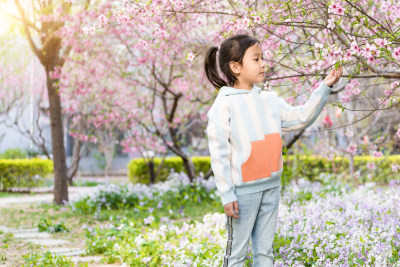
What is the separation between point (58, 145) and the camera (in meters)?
10.1

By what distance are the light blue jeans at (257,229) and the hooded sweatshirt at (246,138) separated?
76 mm

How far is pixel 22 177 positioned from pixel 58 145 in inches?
252

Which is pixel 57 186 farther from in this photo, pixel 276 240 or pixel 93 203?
pixel 276 240

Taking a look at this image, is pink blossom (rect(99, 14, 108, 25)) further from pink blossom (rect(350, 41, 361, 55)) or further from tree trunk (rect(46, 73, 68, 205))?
tree trunk (rect(46, 73, 68, 205))

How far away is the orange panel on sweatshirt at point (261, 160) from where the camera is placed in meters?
2.80

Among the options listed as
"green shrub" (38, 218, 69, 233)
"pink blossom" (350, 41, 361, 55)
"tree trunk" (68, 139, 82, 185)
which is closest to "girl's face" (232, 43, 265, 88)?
"pink blossom" (350, 41, 361, 55)

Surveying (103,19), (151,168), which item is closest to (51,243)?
(103,19)

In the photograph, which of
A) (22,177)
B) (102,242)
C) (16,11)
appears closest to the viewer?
(102,242)

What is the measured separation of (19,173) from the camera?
15758 mm

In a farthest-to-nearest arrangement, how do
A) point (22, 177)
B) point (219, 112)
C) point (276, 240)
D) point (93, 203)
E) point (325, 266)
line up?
1. point (22, 177)
2. point (93, 203)
3. point (276, 240)
4. point (325, 266)
5. point (219, 112)

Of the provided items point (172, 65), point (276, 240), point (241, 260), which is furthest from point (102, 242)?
point (172, 65)

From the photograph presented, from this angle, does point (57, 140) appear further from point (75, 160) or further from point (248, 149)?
point (248, 149)

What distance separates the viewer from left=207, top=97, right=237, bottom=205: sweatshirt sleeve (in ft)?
9.12

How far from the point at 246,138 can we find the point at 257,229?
21.0 inches
